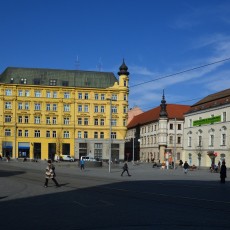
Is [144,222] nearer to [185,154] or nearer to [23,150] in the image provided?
[185,154]

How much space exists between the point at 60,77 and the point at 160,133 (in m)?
26.3

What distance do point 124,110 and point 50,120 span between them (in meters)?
15.9

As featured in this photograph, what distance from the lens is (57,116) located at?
3504 inches

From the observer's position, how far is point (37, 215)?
12.4 m

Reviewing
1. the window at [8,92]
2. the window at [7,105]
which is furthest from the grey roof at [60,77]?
the window at [7,105]

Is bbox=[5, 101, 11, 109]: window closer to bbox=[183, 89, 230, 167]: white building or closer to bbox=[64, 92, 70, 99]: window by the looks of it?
bbox=[64, 92, 70, 99]: window

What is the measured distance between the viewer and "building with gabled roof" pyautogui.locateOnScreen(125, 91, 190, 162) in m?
96.5

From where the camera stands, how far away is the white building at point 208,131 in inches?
2672

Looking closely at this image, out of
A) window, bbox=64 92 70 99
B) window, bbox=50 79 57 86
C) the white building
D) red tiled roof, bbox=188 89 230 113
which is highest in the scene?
window, bbox=50 79 57 86

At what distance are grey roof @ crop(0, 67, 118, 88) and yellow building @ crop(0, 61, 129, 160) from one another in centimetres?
21

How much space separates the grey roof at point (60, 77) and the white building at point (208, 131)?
68.5 feet

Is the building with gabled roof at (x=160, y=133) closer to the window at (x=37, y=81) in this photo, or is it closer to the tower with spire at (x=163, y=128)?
the tower with spire at (x=163, y=128)

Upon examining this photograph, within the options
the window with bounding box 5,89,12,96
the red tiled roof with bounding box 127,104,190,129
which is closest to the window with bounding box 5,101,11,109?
the window with bounding box 5,89,12,96

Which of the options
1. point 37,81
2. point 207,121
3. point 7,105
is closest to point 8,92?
point 7,105
